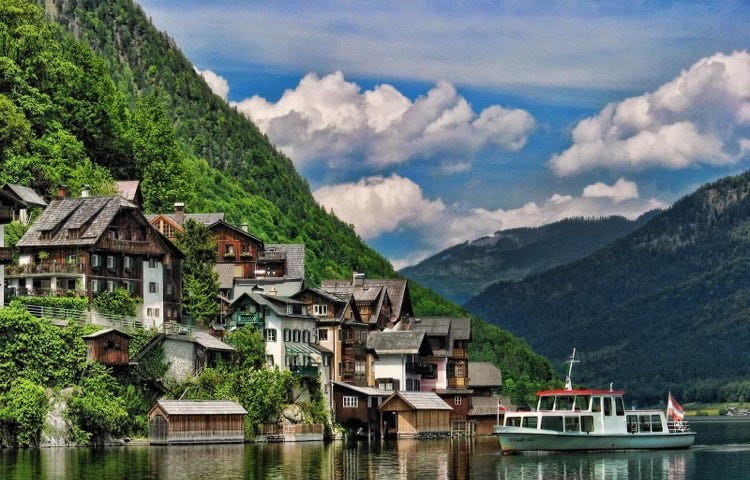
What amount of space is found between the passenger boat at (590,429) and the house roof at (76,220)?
1424 inches

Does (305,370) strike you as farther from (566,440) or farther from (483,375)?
(483,375)

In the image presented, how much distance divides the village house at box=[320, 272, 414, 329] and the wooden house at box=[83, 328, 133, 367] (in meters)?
36.1

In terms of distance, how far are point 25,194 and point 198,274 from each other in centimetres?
1671

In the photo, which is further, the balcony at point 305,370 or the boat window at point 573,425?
the balcony at point 305,370

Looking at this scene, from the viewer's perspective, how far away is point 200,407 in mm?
109938

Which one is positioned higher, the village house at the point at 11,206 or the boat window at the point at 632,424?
the village house at the point at 11,206

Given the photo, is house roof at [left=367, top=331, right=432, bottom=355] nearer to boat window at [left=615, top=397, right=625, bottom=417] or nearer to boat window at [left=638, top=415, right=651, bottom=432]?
boat window at [left=638, top=415, right=651, bottom=432]

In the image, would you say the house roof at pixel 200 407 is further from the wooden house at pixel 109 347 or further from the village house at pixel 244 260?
the village house at pixel 244 260

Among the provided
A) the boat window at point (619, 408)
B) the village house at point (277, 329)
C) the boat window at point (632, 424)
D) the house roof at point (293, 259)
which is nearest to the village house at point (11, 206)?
the village house at point (277, 329)

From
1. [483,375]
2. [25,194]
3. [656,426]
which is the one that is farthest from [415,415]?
[25,194]

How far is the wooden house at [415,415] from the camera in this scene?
13112 centimetres

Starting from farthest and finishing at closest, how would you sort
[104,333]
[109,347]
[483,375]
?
[483,375], [109,347], [104,333]

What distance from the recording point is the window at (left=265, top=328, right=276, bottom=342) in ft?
416

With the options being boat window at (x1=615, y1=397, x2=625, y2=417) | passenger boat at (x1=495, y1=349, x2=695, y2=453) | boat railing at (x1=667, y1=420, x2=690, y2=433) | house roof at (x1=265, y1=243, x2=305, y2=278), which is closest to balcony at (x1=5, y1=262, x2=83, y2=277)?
house roof at (x1=265, y1=243, x2=305, y2=278)
